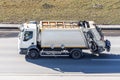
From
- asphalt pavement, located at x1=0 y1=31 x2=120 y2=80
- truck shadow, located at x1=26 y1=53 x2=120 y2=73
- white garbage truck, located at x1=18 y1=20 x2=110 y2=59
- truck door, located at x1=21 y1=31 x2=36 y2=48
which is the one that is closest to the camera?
asphalt pavement, located at x1=0 y1=31 x2=120 y2=80

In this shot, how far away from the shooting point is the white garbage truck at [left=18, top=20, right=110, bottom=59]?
23.6 metres

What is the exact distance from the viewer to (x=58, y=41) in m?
23.6

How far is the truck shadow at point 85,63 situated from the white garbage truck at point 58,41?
38 centimetres

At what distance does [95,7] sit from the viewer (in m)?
37.5

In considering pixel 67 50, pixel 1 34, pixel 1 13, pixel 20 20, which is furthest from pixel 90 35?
pixel 1 13

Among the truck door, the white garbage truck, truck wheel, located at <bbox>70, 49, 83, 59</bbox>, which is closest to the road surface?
truck wheel, located at <bbox>70, 49, 83, 59</bbox>

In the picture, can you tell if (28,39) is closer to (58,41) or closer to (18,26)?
(58,41)

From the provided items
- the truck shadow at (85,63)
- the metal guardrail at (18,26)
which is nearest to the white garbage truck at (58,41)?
the truck shadow at (85,63)

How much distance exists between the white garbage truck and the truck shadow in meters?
0.38

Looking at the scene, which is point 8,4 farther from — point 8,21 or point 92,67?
point 92,67

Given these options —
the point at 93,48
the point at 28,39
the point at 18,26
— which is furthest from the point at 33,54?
the point at 18,26

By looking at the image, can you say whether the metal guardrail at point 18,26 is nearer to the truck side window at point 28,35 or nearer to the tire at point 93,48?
the tire at point 93,48

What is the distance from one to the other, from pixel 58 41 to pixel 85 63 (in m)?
1.85

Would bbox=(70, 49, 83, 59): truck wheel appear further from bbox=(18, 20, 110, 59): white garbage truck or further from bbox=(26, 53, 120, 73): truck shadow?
bbox=(26, 53, 120, 73): truck shadow
